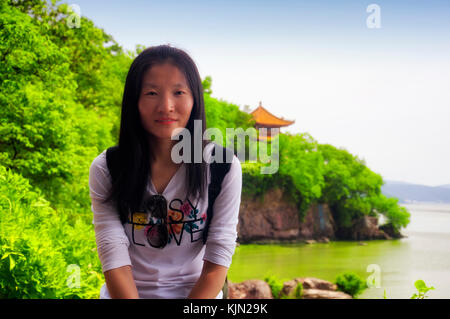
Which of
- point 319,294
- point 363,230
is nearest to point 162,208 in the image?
point 319,294

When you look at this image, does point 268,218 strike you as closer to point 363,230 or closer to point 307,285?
point 363,230

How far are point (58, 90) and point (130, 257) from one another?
3.34 metres

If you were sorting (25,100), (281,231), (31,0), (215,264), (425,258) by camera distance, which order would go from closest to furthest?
(215,264) < (25,100) < (31,0) < (425,258) < (281,231)

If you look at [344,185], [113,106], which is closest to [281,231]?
[344,185]

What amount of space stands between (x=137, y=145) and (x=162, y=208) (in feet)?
0.41

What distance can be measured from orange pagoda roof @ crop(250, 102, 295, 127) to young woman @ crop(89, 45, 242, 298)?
1592cm

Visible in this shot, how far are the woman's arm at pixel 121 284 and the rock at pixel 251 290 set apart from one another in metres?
5.88

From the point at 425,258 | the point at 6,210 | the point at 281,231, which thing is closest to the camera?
the point at 6,210

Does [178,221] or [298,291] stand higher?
[178,221]

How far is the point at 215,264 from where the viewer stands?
0.66 m

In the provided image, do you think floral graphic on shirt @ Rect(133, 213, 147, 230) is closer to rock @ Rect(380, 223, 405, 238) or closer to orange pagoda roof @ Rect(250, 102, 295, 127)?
rock @ Rect(380, 223, 405, 238)

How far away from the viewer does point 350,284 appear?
23.9ft

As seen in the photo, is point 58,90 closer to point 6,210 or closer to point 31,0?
point 31,0

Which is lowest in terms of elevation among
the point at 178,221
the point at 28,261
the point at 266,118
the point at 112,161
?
the point at 28,261
